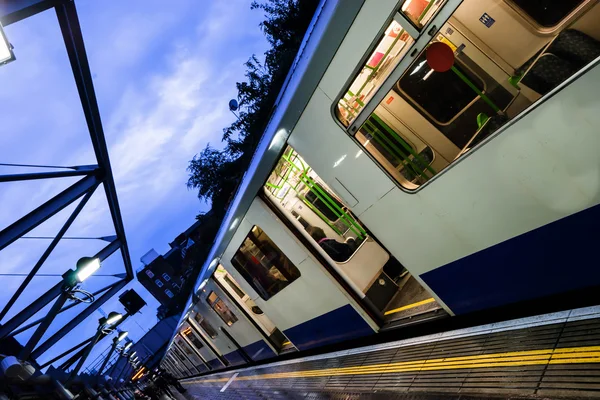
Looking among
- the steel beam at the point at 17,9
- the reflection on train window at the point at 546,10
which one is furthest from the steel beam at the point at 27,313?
the reflection on train window at the point at 546,10

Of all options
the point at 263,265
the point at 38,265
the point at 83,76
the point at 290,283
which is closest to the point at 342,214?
the point at 290,283

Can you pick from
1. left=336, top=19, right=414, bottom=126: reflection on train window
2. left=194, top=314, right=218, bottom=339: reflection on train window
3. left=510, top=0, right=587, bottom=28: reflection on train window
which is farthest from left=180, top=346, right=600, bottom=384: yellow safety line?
left=194, top=314, right=218, bottom=339: reflection on train window

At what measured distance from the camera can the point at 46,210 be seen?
5.18m

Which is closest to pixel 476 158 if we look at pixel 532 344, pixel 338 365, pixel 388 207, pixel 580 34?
Answer: pixel 388 207

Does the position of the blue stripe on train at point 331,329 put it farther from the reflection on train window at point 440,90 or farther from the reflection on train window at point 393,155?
the reflection on train window at point 440,90

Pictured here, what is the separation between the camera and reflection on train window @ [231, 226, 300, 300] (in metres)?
5.19

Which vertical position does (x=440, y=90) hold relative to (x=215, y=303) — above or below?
below

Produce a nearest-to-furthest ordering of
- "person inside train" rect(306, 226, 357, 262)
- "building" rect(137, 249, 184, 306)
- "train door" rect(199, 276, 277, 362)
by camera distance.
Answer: "person inside train" rect(306, 226, 357, 262)
"train door" rect(199, 276, 277, 362)
"building" rect(137, 249, 184, 306)

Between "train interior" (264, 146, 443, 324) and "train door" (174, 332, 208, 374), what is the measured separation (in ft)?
41.0

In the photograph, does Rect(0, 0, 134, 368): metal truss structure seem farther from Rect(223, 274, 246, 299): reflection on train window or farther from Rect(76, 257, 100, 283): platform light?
Rect(223, 274, 246, 299): reflection on train window

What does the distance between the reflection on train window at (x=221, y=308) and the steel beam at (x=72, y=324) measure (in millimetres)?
2918

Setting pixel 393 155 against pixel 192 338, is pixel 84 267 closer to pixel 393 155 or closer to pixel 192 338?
pixel 393 155

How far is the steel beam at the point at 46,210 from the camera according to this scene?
454 cm

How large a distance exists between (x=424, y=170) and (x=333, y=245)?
1.89 meters
